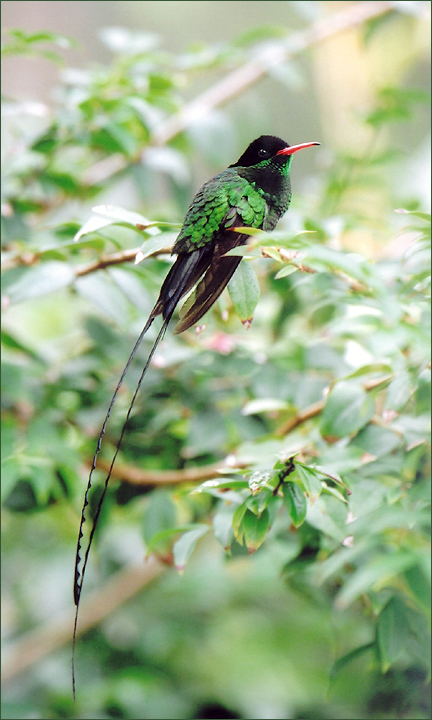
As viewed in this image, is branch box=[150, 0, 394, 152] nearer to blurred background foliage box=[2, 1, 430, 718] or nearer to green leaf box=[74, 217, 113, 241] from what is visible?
blurred background foliage box=[2, 1, 430, 718]

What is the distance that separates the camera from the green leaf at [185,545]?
557mm

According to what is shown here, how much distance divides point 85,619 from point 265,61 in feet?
3.70

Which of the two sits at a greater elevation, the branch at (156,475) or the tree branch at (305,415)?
the tree branch at (305,415)

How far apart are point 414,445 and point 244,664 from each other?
0.97 metres

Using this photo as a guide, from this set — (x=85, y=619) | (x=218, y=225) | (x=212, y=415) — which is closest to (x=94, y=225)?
(x=218, y=225)

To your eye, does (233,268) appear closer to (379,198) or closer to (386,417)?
(386,417)

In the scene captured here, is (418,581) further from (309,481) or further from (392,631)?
(309,481)

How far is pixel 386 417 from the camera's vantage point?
24.9 inches

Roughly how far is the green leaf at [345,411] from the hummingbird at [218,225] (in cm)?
21

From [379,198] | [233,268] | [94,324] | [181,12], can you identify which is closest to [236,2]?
[181,12]

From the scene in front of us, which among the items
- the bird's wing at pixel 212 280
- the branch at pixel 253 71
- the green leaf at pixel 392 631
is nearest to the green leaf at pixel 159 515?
the green leaf at pixel 392 631

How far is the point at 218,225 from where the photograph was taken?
51 cm

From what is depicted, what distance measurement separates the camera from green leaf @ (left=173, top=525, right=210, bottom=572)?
557mm

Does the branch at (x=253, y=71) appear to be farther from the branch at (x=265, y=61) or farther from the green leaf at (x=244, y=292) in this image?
the green leaf at (x=244, y=292)
